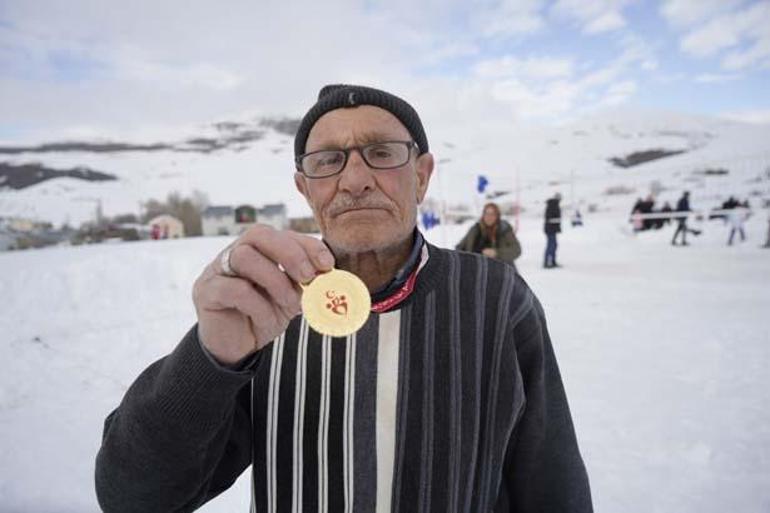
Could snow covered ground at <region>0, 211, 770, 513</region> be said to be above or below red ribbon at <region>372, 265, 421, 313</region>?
below

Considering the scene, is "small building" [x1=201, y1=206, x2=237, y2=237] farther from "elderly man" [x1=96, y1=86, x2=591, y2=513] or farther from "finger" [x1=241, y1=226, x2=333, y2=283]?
"finger" [x1=241, y1=226, x2=333, y2=283]

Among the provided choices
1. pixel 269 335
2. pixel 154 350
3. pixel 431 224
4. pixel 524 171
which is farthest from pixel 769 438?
pixel 524 171

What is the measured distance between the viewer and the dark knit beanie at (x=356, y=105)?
1.58 m

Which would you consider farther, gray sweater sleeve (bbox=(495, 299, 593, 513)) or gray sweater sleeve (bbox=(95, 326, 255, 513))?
gray sweater sleeve (bbox=(495, 299, 593, 513))

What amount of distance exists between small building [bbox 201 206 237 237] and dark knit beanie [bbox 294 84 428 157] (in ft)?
100

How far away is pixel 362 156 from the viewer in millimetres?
1477

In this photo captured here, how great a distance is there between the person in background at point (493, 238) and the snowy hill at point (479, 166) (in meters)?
19.0

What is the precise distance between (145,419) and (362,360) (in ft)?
1.99

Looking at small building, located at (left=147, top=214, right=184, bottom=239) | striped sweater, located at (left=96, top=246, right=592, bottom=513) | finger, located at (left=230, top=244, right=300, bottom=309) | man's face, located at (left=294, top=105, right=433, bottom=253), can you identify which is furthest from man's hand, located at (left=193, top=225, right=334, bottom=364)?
small building, located at (left=147, top=214, right=184, bottom=239)

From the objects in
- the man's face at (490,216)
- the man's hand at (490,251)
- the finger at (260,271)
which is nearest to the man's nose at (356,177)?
the finger at (260,271)

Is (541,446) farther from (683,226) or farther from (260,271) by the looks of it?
(683,226)

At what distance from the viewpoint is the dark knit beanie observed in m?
1.58

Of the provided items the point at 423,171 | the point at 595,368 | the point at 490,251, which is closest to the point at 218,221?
the point at 490,251

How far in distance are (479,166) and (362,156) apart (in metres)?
60.1
